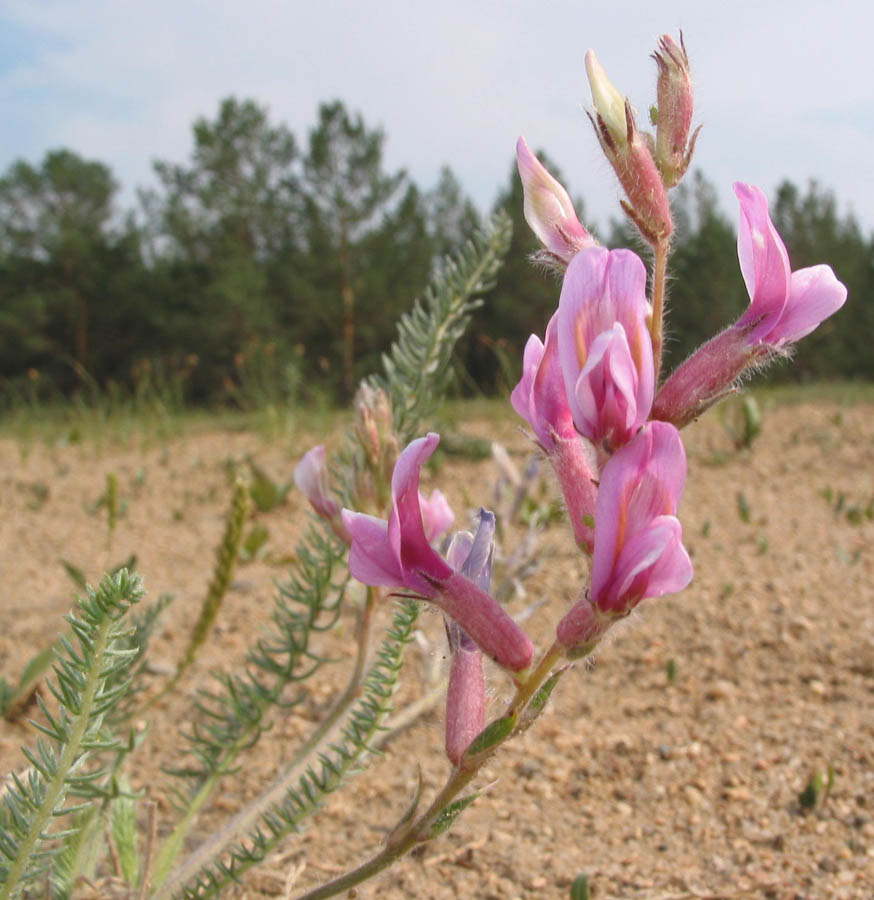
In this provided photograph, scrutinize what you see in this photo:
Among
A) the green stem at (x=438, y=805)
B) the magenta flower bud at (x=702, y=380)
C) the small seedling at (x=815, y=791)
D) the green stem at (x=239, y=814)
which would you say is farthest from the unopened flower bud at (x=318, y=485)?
the small seedling at (x=815, y=791)

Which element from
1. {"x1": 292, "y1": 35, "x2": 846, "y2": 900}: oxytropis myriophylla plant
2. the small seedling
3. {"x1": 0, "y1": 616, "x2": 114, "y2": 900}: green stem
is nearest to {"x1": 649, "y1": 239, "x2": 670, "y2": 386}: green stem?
{"x1": 292, "y1": 35, "x2": 846, "y2": 900}: oxytropis myriophylla plant

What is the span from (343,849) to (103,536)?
97.5 inches

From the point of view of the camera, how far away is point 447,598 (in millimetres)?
885

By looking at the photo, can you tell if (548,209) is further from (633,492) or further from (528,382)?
(633,492)

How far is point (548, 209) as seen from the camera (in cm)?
94

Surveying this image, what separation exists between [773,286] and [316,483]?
78cm

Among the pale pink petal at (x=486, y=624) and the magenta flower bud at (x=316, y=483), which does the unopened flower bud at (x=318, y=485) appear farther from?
the pale pink petal at (x=486, y=624)

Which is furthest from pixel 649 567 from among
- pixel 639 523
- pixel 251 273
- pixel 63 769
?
pixel 251 273

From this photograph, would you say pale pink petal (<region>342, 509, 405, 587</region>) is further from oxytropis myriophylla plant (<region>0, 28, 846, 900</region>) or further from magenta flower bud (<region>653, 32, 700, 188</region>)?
magenta flower bud (<region>653, 32, 700, 188</region>)

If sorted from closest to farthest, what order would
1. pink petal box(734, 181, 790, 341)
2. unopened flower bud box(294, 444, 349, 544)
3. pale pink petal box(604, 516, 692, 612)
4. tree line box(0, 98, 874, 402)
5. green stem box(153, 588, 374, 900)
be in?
pale pink petal box(604, 516, 692, 612) < pink petal box(734, 181, 790, 341) < green stem box(153, 588, 374, 900) < unopened flower bud box(294, 444, 349, 544) < tree line box(0, 98, 874, 402)

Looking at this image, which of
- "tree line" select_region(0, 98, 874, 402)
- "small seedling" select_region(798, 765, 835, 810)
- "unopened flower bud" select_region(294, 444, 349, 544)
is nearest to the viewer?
"unopened flower bud" select_region(294, 444, 349, 544)

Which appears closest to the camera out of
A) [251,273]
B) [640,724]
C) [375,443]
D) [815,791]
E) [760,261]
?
[760,261]

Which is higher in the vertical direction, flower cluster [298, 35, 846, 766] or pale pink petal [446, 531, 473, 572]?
flower cluster [298, 35, 846, 766]

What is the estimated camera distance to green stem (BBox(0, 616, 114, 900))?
2.79 ft
